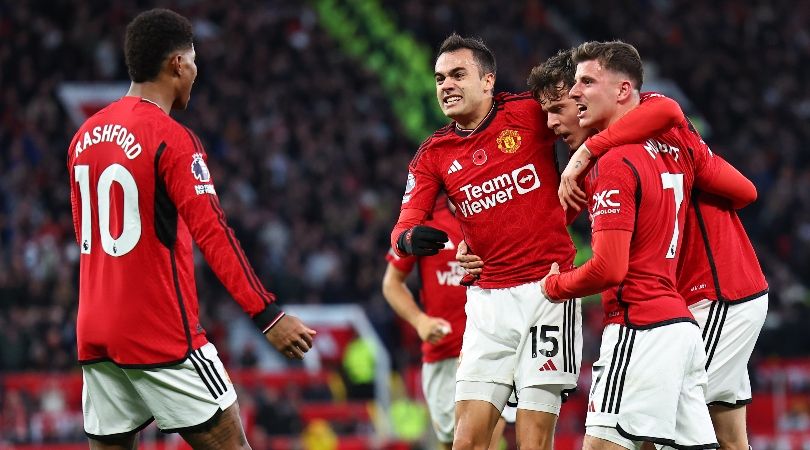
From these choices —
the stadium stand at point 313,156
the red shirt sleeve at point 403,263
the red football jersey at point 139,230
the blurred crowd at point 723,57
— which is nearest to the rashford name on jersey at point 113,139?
the red football jersey at point 139,230

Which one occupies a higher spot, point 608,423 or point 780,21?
point 780,21

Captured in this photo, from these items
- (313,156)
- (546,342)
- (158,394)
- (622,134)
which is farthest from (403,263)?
(313,156)

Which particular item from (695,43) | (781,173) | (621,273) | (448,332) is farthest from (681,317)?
→ (695,43)

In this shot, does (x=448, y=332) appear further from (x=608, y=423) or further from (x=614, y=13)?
(x=614, y=13)

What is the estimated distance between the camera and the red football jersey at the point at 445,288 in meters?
7.93

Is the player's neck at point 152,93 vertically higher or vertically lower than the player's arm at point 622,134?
higher

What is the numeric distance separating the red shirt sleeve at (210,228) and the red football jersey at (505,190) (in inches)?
56.5

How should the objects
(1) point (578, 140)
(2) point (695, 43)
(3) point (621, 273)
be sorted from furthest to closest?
(2) point (695, 43), (1) point (578, 140), (3) point (621, 273)

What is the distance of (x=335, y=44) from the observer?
24.6 m

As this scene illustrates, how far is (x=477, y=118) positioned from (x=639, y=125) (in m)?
1.18

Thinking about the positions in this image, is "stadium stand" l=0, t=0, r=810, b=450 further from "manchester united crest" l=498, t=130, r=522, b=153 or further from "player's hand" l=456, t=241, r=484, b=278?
"manchester united crest" l=498, t=130, r=522, b=153

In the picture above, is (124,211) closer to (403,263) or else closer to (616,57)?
(616,57)

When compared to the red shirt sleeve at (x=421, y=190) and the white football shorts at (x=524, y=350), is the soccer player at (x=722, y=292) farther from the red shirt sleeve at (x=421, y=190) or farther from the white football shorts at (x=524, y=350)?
the red shirt sleeve at (x=421, y=190)

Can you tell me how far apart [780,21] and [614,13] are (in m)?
3.74
